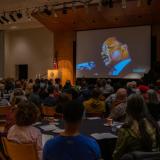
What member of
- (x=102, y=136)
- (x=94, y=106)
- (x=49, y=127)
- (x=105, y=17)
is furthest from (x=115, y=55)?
(x=102, y=136)

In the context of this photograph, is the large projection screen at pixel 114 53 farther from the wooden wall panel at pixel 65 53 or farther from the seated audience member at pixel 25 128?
the seated audience member at pixel 25 128

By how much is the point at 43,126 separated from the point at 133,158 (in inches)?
88.8

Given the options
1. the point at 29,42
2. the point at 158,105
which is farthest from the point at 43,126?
the point at 29,42

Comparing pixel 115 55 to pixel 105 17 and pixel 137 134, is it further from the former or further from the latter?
pixel 137 134

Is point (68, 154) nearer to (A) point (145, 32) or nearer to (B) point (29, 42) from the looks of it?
(A) point (145, 32)

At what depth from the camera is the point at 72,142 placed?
220cm

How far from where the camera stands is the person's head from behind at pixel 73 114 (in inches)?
85.4

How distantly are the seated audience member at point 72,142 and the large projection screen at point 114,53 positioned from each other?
12.4 meters

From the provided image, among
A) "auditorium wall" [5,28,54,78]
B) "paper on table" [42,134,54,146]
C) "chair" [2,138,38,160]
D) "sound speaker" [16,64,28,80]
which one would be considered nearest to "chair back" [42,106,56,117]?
"paper on table" [42,134,54,146]

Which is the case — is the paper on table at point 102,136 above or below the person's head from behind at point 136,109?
below

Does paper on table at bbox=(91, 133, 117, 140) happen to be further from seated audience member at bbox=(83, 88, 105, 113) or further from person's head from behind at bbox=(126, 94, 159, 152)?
seated audience member at bbox=(83, 88, 105, 113)

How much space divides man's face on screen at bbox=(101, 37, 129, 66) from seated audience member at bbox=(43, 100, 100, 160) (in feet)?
42.3

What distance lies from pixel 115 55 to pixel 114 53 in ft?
0.38

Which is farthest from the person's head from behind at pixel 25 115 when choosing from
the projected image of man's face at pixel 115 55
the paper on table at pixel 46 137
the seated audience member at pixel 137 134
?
the projected image of man's face at pixel 115 55
